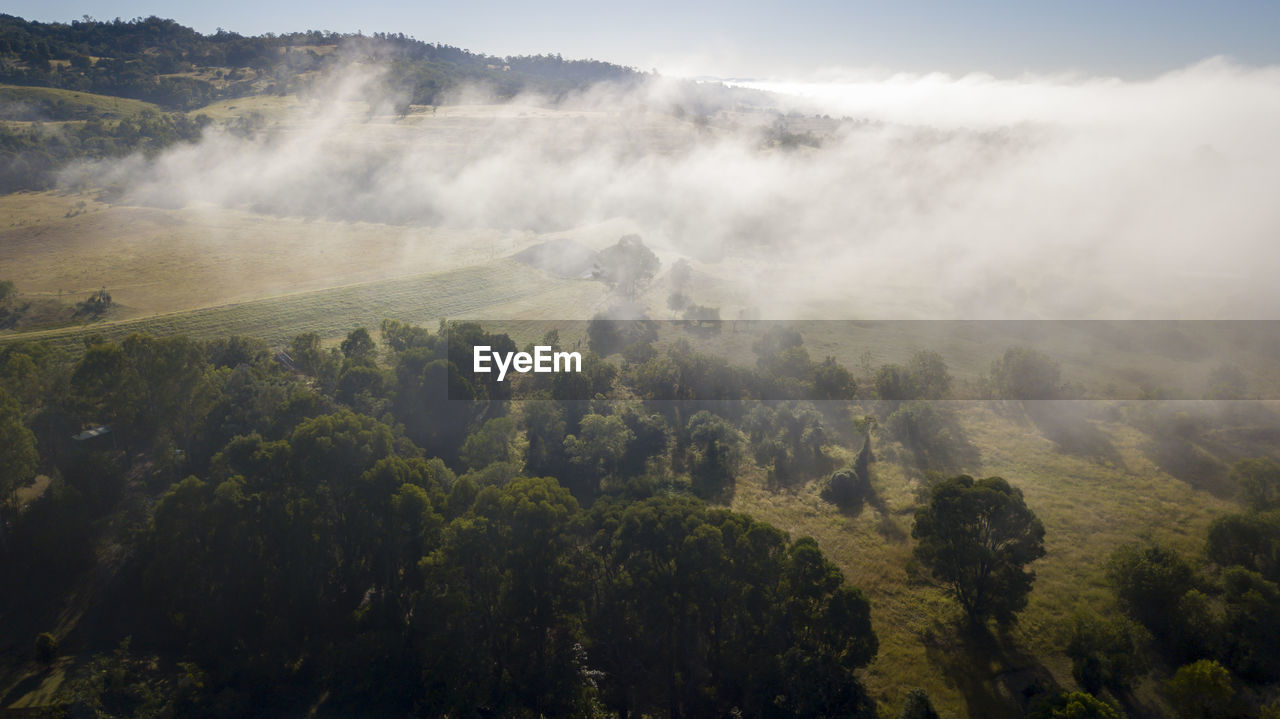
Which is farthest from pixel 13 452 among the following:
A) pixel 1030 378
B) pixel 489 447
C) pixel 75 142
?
pixel 75 142

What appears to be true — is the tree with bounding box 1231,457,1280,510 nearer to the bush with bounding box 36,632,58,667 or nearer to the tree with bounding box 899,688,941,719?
the tree with bounding box 899,688,941,719

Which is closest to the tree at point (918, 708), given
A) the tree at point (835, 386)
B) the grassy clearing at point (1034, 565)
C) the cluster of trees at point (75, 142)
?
the grassy clearing at point (1034, 565)

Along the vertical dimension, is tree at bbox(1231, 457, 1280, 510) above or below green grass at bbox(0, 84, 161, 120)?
below

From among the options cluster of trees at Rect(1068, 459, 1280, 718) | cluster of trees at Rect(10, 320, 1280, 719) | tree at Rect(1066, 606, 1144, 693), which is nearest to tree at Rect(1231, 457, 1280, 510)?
cluster of trees at Rect(10, 320, 1280, 719)

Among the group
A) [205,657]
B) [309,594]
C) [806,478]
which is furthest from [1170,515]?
[205,657]

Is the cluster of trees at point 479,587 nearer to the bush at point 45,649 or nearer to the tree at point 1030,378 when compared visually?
the bush at point 45,649

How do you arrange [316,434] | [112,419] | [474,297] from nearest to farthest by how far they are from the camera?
[316,434], [112,419], [474,297]

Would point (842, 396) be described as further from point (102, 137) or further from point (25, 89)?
point (25, 89)
